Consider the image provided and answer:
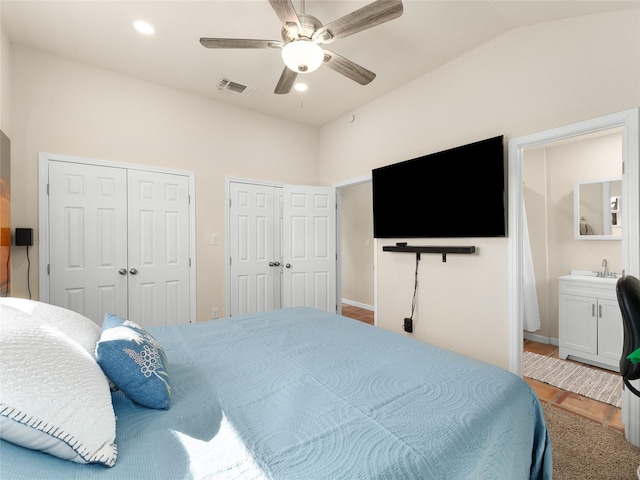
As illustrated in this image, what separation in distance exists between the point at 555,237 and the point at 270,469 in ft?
14.3

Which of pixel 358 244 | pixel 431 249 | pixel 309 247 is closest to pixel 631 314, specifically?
pixel 431 249

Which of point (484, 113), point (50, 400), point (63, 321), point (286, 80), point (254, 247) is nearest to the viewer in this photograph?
point (50, 400)

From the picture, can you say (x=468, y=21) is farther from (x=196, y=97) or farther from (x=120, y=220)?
(x=120, y=220)

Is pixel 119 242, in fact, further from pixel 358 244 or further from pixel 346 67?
pixel 358 244

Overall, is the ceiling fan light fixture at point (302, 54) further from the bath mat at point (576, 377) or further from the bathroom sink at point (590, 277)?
the bathroom sink at point (590, 277)

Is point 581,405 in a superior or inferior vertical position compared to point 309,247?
inferior

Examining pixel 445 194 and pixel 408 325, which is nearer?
pixel 445 194

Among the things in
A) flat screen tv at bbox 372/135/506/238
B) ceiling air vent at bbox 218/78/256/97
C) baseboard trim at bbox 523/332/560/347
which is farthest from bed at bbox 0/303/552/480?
baseboard trim at bbox 523/332/560/347

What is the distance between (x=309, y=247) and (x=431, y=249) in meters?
1.72

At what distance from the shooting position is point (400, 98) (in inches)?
132

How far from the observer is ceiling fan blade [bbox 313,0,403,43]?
163 cm

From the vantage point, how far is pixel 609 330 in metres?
2.92

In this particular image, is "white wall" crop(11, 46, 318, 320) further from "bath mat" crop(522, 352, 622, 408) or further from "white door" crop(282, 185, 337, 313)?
"bath mat" crop(522, 352, 622, 408)

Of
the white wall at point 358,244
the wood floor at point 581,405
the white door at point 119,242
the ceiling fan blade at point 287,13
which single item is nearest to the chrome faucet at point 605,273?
the wood floor at point 581,405
